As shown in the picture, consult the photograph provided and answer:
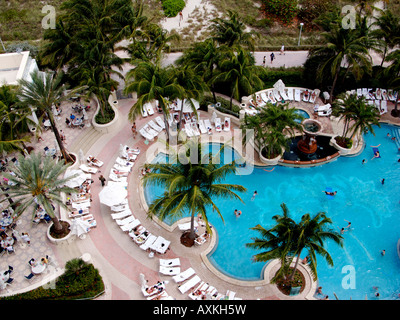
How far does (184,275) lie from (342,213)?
13.2 metres

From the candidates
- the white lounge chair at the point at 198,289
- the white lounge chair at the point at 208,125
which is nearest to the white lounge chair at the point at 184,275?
the white lounge chair at the point at 198,289

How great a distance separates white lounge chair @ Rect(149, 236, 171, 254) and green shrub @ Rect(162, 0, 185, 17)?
115ft

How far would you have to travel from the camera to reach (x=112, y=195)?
28.9 meters

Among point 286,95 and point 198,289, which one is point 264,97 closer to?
point 286,95

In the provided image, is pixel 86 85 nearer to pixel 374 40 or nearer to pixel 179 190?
pixel 179 190

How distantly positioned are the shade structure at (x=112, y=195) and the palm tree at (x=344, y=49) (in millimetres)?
21478

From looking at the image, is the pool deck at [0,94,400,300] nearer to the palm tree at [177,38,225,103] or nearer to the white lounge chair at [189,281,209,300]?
the white lounge chair at [189,281,209,300]

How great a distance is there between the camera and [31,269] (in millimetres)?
25344

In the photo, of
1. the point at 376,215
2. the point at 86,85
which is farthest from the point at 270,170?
the point at 86,85

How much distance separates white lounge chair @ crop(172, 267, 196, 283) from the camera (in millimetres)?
25048

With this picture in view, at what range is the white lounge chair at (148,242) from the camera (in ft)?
87.7

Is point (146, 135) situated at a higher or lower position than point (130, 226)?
higher

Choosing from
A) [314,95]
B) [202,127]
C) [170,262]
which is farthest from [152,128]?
[314,95]
